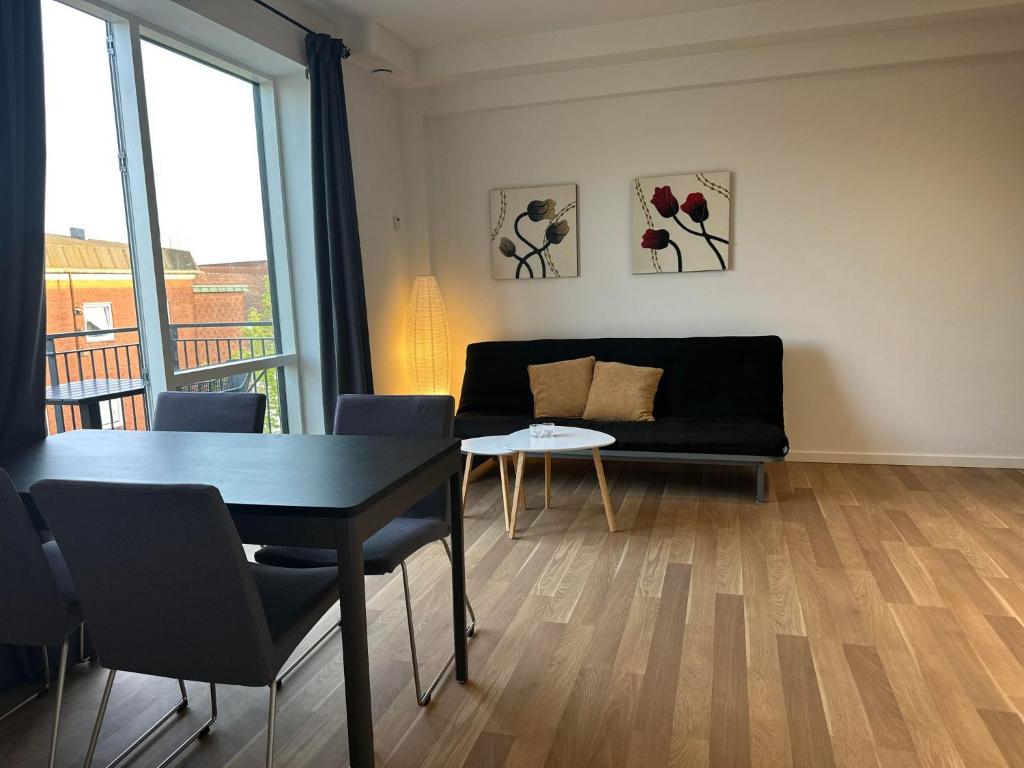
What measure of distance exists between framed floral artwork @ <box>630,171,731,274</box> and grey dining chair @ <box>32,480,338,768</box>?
12.2ft

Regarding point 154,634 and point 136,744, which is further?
point 136,744

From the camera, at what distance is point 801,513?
3.63 metres

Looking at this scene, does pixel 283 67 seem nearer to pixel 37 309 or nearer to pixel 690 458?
pixel 37 309

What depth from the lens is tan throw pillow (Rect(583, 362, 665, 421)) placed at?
170 inches

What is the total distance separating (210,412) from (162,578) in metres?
1.24

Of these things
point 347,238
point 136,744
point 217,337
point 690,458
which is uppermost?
point 347,238

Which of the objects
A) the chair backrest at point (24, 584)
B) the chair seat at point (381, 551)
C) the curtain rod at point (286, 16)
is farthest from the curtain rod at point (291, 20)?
the chair backrest at point (24, 584)

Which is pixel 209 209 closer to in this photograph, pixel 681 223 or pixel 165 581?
pixel 165 581

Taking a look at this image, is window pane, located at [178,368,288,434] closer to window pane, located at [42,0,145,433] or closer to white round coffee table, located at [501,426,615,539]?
window pane, located at [42,0,145,433]

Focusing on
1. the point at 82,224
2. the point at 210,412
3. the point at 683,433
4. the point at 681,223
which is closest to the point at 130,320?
the point at 82,224

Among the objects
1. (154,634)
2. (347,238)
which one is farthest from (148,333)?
(154,634)

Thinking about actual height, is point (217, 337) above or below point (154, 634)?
above

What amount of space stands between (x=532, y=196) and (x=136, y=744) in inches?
153

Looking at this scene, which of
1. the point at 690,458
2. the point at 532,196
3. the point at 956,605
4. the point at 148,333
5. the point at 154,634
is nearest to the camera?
the point at 154,634
